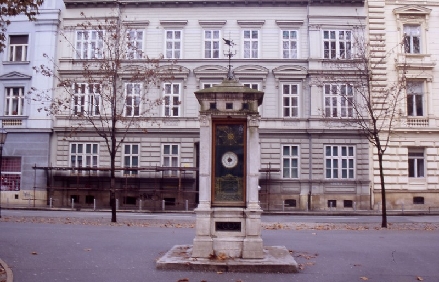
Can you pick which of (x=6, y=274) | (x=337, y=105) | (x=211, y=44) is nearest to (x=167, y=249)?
(x=6, y=274)

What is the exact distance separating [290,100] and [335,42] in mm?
5287

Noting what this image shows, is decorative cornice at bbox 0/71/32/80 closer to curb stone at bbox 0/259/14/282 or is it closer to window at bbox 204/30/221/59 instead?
window at bbox 204/30/221/59

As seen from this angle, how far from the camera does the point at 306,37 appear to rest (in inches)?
1404

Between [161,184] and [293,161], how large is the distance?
9455 millimetres

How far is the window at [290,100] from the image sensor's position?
3522cm

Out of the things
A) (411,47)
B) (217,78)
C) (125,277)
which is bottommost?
(125,277)

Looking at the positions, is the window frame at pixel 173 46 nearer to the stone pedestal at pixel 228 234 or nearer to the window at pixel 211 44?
the window at pixel 211 44

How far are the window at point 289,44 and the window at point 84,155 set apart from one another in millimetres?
15241

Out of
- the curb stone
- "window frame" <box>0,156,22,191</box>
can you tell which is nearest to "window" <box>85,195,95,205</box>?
"window frame" <box>0,156,22,191</box>

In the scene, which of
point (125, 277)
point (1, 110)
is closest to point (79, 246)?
point (125, 277)

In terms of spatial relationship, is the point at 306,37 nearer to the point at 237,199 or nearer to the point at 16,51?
the point at 16,51

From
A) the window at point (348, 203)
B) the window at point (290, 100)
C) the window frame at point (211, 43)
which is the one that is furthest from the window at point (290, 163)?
the window frame at point (211, 43)

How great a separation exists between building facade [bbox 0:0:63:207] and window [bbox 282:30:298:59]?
1666 centimetres

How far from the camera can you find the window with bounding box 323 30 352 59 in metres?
35.3
